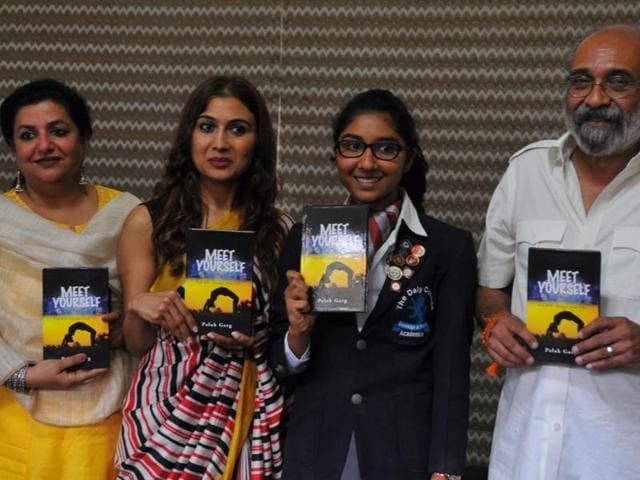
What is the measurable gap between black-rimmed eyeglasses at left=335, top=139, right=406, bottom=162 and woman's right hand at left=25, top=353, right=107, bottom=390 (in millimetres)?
929

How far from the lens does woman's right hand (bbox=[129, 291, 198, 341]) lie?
2.39m

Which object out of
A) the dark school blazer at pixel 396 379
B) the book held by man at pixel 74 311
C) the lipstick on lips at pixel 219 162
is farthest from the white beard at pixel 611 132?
the book held by man at pixel 74 311

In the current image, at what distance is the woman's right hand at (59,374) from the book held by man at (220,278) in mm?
397

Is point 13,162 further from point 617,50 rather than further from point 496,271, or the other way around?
point 617,50

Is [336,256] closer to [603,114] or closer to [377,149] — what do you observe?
[377,149]

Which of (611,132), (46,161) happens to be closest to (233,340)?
(46,161)

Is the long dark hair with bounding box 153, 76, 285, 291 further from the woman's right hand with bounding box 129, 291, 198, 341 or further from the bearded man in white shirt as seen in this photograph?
the bearded man in white shirt

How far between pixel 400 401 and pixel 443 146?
5.38ft

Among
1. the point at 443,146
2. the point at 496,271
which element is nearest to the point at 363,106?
the point at 496,271

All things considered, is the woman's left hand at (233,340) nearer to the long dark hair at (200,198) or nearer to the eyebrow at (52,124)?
the long dark hair at (200,198)

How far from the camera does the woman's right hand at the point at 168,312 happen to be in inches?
94.0

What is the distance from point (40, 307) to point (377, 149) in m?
1.09

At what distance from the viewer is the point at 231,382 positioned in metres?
2.48

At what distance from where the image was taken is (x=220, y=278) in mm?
2357
